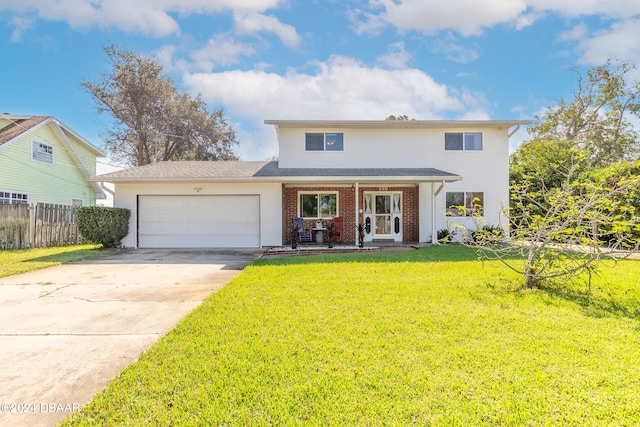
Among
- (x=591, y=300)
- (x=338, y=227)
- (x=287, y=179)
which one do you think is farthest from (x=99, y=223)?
(x=591, y=300)

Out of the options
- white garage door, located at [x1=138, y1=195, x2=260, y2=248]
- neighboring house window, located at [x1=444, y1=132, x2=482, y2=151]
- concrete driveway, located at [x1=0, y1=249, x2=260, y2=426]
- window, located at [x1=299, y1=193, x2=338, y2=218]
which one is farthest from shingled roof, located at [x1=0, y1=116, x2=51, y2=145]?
neighboring house window, located at [x1=444, y1=132, x2=482, y2=151]

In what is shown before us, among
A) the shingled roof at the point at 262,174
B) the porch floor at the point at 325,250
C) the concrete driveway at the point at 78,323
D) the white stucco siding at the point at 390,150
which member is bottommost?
the concrete driveway at the point at 78,323

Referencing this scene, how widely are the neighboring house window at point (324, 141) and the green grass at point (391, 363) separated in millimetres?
9633

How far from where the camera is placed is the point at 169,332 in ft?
12.5

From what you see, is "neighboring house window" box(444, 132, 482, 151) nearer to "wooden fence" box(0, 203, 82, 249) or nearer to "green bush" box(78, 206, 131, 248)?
"green bush" box(78, 206, 131, 248)

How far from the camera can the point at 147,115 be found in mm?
26141

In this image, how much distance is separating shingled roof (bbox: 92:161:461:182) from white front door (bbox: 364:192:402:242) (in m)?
1.23

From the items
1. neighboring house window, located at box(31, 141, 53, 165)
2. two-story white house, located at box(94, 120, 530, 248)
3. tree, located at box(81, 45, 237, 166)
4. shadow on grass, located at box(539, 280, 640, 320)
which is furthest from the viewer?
tree, located at box(81, 45, 237, 166)

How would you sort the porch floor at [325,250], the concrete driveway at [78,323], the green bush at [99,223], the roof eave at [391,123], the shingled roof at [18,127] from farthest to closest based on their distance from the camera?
the shingled roof at [18,127] < the roof eave at [391,123] < the green bush at [99,223] < the porch floor at [325,250] < the concrete driveway at [78,323]

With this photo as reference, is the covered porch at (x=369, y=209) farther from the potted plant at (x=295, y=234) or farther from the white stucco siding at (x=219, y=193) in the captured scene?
the potted plant at (x=295, y=234)

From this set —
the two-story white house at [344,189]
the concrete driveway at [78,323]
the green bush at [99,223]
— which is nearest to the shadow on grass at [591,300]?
the concrete driveway at [78,323]

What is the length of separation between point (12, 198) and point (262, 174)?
1195cm

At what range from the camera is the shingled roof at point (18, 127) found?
49.0 ft

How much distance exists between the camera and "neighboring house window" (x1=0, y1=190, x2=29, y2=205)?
14258 mm
